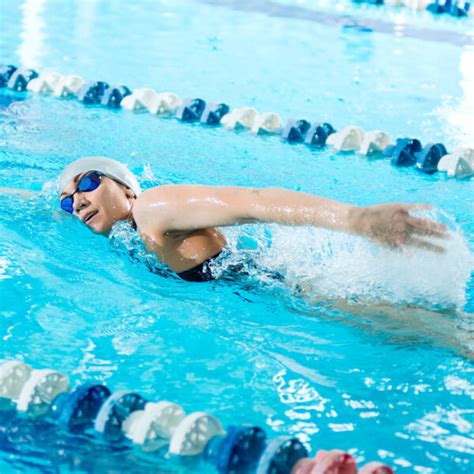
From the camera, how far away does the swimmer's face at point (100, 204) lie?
3402 mm

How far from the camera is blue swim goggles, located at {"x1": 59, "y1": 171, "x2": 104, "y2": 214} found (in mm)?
3383

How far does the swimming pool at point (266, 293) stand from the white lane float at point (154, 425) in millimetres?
61

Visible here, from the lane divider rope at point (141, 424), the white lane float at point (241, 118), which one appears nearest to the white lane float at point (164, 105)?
the white lane float at point (241, 118)

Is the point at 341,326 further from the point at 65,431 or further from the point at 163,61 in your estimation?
the point at 163,61

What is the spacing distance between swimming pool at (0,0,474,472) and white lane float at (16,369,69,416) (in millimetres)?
186

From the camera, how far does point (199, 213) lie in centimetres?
284

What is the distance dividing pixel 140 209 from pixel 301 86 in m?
4.08

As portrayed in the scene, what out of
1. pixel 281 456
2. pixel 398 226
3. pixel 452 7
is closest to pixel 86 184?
pixel 398 226

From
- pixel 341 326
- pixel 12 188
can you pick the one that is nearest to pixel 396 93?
pixel 12 188

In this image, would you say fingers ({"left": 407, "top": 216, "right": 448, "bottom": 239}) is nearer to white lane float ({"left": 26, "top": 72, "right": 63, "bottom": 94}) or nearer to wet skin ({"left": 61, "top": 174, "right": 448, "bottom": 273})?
wet skin ({"left": 61, "top": 174, "right": 448, "bottom": 273})

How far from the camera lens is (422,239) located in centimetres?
241

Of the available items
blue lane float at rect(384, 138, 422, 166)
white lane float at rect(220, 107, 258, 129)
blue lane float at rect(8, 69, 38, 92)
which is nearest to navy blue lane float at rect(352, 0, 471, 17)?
white lane float at rect(220, 107, 258, 129)

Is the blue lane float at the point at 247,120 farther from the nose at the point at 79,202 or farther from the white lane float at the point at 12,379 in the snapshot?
the white lane float at the point at 12,379

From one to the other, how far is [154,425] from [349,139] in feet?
10.9
